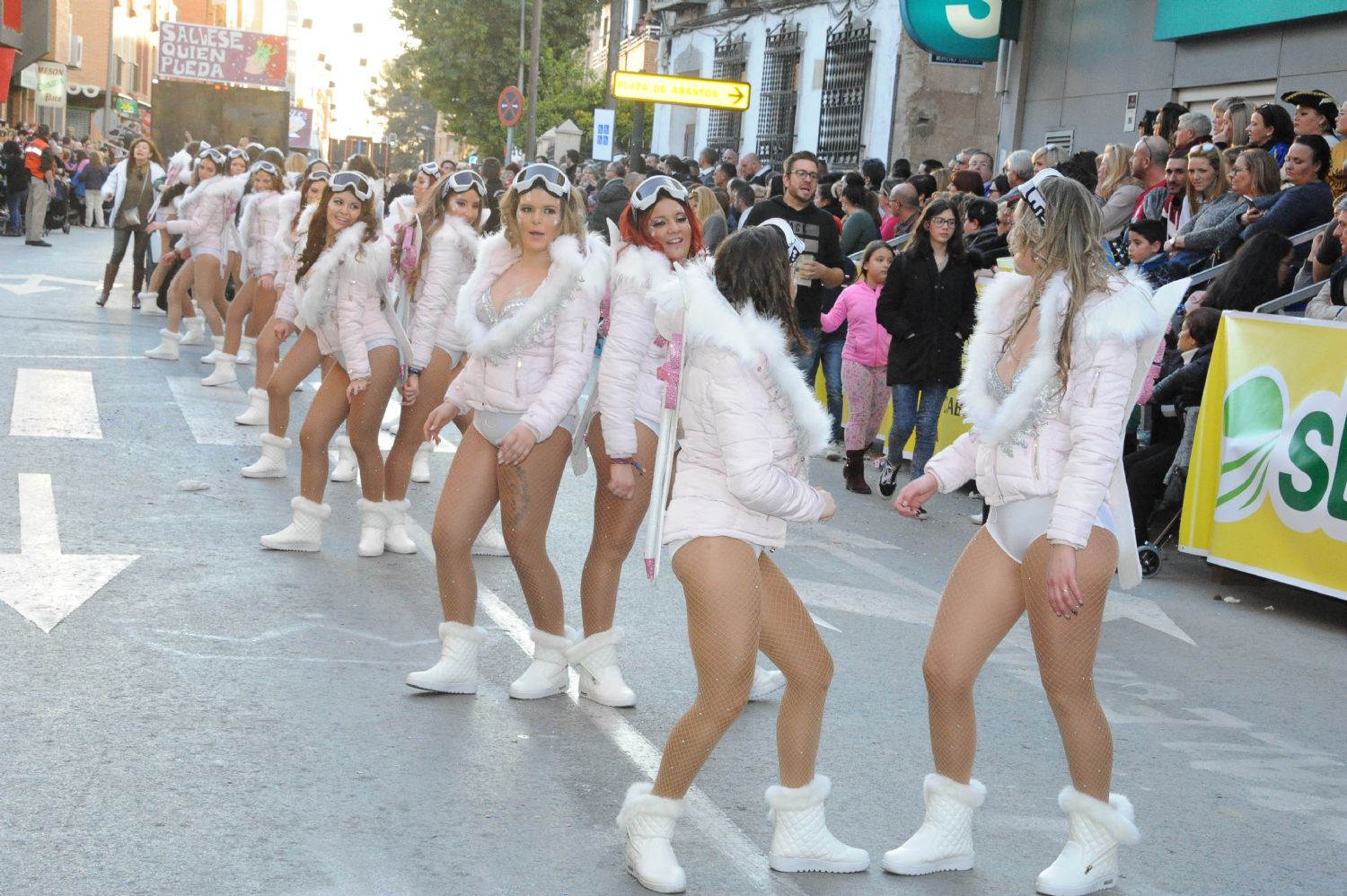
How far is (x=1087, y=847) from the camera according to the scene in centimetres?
437

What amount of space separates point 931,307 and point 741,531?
22.4 feet

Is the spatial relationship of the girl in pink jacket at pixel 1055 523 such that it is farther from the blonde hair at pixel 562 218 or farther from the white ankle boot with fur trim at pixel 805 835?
the blonde hair at pixel 562 218

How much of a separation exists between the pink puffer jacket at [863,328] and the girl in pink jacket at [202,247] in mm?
5660

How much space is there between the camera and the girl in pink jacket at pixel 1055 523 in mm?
4195

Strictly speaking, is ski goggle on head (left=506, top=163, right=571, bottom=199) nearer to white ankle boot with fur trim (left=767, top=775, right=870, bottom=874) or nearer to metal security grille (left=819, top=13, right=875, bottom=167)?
white ankle boot with fur trim (left=767, top=775, right=870, bottom=874)

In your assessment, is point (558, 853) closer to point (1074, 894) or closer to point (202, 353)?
point (1074, 894)

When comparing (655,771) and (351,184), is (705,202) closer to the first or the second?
(351,184)

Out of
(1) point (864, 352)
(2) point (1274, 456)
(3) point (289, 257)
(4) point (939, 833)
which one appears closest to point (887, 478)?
(1) point (864, 352)

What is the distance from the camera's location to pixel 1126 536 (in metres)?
4.39

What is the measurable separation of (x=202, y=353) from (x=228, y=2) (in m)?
101

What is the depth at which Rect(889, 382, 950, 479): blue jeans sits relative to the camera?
11016 mm

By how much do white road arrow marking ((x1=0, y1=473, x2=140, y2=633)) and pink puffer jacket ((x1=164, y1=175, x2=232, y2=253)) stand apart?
6.19m

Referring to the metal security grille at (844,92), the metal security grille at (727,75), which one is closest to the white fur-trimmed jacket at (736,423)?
the metal security grille at (844,92)

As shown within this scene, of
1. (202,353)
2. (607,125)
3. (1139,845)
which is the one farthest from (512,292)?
(607,125)
